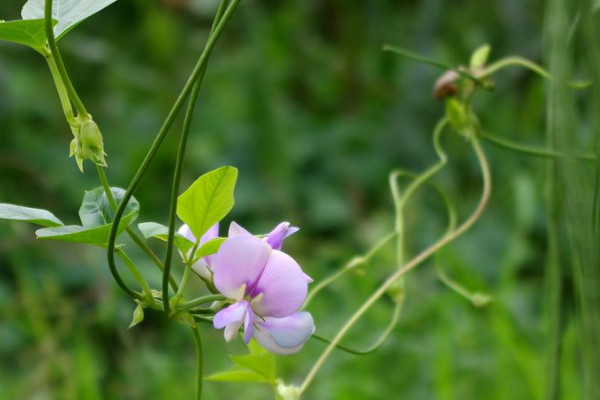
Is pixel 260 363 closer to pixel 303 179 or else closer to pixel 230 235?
pixel 230 235

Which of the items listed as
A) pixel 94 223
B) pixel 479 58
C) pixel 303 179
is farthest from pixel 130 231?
pixel 303 179

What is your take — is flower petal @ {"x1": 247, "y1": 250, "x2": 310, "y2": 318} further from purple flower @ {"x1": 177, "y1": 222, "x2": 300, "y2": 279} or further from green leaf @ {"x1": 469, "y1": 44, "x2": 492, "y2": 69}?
green leaf @ {"x1": 469, "y1": 44, "x2": 492, "y2": 69}

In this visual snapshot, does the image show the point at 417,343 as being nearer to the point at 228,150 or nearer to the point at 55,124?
the point at 228,150

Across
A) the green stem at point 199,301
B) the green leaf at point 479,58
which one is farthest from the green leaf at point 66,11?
the green leaf at point 479,58

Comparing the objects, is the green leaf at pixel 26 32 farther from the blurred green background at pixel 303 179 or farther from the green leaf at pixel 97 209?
the blurred green background at pixel 303 179

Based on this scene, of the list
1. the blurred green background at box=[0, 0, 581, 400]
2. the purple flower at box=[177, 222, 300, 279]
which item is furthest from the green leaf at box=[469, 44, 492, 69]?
the blurred green background at box=[0, 0, 581, 400]

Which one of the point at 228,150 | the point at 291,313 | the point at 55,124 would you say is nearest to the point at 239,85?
the point at 228,150
